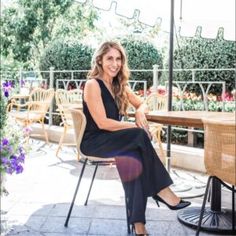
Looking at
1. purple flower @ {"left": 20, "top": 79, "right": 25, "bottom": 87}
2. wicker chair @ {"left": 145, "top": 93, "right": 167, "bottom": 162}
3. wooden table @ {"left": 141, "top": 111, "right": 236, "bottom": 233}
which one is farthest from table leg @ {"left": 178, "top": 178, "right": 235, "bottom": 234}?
purple flower @ {"left": 20, "top": 79, "right": 25, "bottom": 87}

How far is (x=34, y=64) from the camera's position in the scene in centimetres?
1453

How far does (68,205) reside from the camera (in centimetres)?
369

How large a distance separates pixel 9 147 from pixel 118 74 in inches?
52.6

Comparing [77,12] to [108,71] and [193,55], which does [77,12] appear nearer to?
[193,55]

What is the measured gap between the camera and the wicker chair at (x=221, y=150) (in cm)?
246

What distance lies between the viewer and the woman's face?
10.6 ft

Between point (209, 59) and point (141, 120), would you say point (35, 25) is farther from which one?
point (141, 120)

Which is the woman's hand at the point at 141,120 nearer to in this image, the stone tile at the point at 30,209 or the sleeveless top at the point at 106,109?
the sleeveless top at the point at 106,109

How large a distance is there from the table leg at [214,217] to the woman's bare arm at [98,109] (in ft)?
2.56

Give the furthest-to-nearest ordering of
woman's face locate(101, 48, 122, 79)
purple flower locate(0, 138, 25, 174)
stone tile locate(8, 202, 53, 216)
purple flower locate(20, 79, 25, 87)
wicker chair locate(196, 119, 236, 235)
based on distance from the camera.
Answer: purple flower locate(20, 79, 25, 87), stone tile locate(8, 202, 53, 216), woman's face locate(101, 48, 122, 79), wicker chair locate(196, 119, 236, 235), purple flower locate(0, 138, 25, 174)

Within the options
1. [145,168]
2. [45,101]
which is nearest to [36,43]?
[45,101]

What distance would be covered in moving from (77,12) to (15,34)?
2065 mm

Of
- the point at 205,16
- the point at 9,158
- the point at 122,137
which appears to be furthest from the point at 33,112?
the point at 9,158

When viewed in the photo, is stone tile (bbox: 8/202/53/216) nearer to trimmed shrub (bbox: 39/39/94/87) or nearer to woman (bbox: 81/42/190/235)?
woman (bbox: 81/42/190/235)
